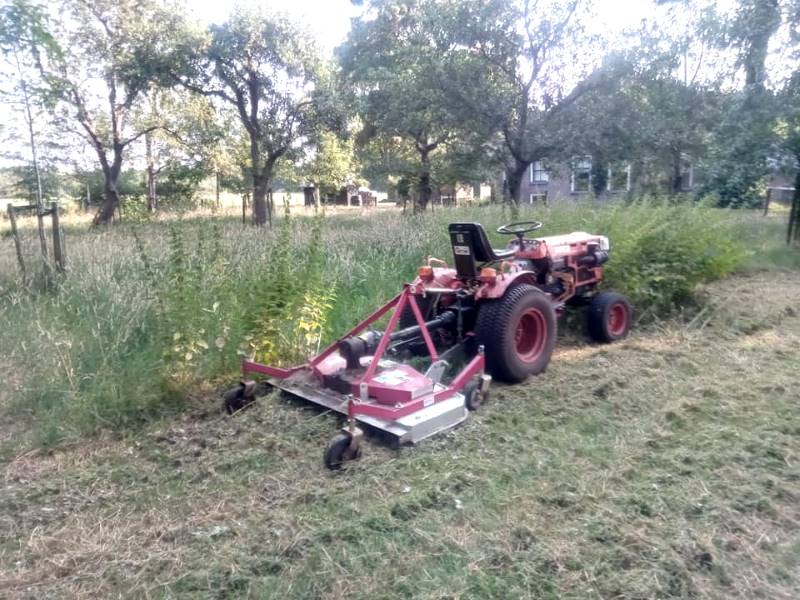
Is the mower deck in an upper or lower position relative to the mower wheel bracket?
lower

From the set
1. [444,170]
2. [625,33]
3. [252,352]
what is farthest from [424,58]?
[252,352]

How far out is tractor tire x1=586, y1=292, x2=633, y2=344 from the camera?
6141mm

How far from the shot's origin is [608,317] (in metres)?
6.21

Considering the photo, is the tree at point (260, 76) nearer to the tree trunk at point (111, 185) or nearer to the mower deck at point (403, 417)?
the tree trunk at point (111, 185)

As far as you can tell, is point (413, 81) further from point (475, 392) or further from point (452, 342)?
point (475, 392)

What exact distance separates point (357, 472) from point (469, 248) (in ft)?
6.74

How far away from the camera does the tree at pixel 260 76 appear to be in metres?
15.0

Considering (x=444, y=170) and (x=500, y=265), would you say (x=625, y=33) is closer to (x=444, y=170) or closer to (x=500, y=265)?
(x=444, y=170)

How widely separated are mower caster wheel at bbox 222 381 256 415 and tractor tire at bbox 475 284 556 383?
164 cm

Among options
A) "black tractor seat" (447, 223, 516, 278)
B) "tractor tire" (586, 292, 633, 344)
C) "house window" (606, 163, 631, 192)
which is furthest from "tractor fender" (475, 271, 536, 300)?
"house window" (606, 163, 631, 192)

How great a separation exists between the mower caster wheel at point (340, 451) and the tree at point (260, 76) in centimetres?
1216

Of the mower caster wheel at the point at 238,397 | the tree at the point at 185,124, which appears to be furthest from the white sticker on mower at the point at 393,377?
the tree at the point at 185,124

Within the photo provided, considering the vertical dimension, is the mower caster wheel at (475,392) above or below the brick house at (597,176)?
below

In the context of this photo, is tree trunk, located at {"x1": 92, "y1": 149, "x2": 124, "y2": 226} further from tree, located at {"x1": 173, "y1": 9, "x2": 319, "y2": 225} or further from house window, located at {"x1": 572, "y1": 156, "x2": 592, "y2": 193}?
house window, located at {"x1": 572, "y1": 156, "x2": 592, "y2": 193}
